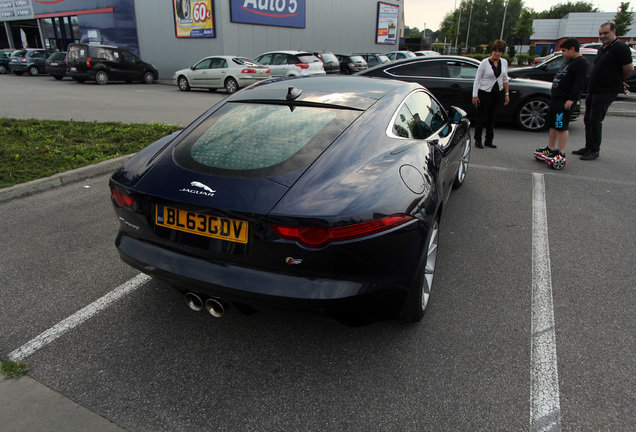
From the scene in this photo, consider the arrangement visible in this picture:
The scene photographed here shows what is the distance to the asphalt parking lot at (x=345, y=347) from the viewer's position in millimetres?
2033

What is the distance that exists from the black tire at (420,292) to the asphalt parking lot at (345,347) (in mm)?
119

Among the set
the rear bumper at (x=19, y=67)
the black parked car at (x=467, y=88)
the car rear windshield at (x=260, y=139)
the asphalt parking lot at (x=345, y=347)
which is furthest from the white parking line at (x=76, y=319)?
the rear bumper at (x=19, y=67)

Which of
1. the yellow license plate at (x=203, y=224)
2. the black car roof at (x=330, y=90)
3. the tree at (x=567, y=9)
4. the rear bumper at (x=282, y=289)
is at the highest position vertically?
the tree at (x=567, y=9)

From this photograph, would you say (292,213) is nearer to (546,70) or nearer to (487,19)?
(546,70)

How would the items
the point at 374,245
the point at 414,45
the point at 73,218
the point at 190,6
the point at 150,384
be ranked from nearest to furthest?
the point at 374,245 → the point at 150,384 → the point at 73,218 → the point at 190,6 → the point at 414,45

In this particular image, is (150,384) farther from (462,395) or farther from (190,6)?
(190,6)

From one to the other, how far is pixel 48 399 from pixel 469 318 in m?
2.45

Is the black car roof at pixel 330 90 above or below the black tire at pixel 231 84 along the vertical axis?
above

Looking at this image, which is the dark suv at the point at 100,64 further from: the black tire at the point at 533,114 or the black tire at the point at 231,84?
the black tire at the point at 533,114

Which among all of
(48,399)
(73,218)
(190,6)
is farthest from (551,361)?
(190,6)

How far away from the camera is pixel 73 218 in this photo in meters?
4.29

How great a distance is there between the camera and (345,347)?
251 centimetres

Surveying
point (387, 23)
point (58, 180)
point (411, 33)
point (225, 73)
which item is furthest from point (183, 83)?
point (411, 33)

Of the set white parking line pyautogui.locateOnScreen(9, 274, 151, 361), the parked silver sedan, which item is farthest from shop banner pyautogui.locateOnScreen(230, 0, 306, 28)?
white parking line pyautogui.locateOnScreen(9, 274, 151, 361)
